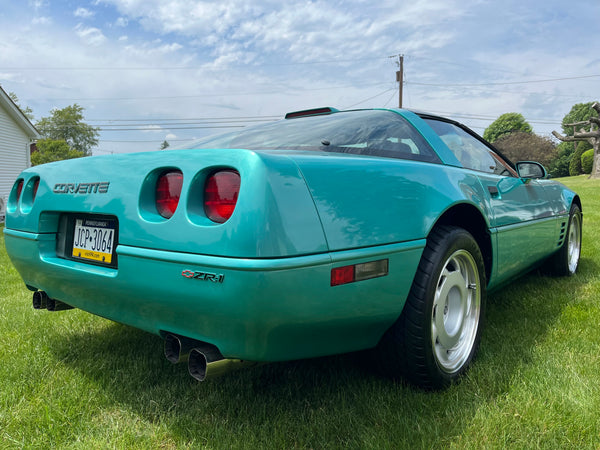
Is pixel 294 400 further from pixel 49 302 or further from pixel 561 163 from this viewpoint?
pixel 561 163

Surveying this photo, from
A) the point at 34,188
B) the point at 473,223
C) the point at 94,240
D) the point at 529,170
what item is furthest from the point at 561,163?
the point at 94,240

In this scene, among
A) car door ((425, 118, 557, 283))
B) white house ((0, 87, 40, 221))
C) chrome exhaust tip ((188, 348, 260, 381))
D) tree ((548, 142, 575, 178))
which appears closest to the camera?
chrome exhaust tip ((188, 348, 260, 381))

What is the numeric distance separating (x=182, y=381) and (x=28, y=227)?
0.98m

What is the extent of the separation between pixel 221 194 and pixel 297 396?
3.13 feet

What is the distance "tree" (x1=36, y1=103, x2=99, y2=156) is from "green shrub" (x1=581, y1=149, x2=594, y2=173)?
53.3 metres

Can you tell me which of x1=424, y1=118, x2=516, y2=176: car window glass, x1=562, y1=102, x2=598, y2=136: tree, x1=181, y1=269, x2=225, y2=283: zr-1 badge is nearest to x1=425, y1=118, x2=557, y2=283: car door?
x1=424, y1=118, x2=516, y2=176: car window glass

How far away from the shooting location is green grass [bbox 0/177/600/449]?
5.30 ft

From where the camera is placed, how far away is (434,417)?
67.7 inches

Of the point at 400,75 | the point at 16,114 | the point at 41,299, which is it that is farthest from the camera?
the point at 400,75

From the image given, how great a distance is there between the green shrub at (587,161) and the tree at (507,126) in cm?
2340

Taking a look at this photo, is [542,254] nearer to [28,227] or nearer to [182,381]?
[182,381]

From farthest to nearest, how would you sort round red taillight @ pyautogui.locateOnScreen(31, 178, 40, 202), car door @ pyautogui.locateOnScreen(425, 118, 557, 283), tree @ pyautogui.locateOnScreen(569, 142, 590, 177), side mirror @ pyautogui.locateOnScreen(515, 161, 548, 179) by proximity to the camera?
tree @ pyautogui.locateOnScreen(569, 142, 590, 177) → side mirror @ pyautogui.locateOnScreen(515, 161, 548, 179) → car door @ pyautogui.locateOnScreen(425, 118, 557, 283) → round red taillight @ pyautogui.locateOnScreen(31, 178, 40, 202)

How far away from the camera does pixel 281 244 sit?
136 centimetres

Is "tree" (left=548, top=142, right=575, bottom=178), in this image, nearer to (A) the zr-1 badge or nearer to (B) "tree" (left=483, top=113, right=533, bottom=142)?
(B) "tree" (left=483, top=113, right=533, bottom=142)
